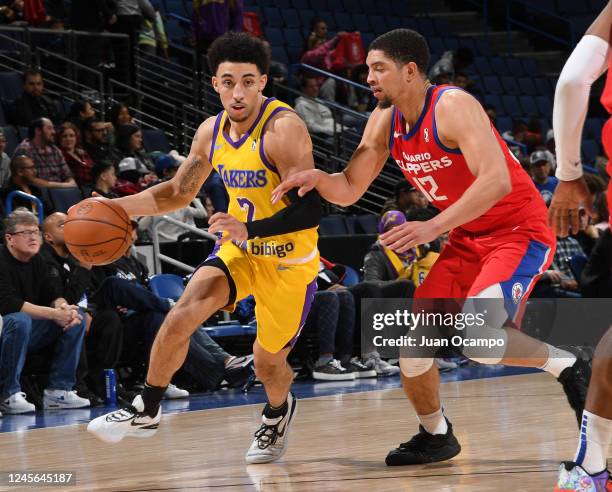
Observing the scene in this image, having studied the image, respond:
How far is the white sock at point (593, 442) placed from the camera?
3119mm

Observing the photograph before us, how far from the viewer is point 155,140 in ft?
35.9

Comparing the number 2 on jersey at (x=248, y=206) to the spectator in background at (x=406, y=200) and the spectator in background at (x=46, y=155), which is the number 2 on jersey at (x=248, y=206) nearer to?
the spectator in background at (x=46, y=155)

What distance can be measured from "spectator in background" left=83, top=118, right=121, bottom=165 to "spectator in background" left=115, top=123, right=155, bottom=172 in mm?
71

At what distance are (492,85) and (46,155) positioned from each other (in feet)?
29.3

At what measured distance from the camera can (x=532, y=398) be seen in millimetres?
6918

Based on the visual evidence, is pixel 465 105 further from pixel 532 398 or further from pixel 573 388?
pixel 532 398

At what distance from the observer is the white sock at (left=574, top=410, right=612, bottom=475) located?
3.12 m

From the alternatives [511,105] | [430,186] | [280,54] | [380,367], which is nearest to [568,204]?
[430,186]

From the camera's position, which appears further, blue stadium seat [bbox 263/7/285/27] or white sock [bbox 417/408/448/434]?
blue stadium seat [bbox 263/7/285/27]

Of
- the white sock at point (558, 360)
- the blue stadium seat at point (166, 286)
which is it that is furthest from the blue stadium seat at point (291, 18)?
the white sock at point (558, 360)

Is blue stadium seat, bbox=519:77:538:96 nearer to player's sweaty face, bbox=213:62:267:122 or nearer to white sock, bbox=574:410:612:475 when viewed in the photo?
player's sweaty face, bbox=213:62:267:122

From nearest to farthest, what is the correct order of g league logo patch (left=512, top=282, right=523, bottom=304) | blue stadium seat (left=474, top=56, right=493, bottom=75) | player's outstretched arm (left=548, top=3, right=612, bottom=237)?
player's outstretched arm (left=548, top=3, right=612, bottom=237) < g league logo patch (left=512, top=282, right=523, bottom=304) < blue stadium seat (left=474, top=56, right=493, bottom=75)

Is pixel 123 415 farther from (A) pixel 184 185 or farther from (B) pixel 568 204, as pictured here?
(B) pixel 568 204

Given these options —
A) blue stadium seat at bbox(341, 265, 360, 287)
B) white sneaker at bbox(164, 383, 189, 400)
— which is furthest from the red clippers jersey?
blue stadium seat at bbox(341, 265, 360, 287)
